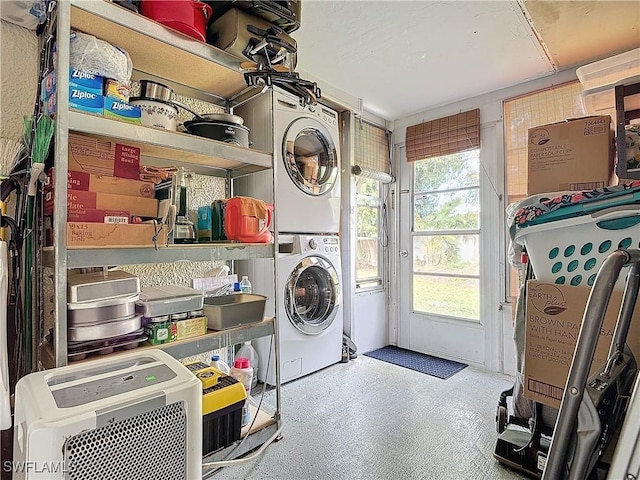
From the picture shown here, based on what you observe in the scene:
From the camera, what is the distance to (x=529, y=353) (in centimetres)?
143

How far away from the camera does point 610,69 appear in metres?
2.00

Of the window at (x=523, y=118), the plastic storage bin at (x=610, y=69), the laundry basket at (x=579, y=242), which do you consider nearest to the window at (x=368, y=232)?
the window at (x=523, y=118)

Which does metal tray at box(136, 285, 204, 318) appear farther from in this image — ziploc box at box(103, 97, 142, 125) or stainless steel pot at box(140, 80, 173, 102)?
stainless steel pot at box(140, 80, 173, 102)

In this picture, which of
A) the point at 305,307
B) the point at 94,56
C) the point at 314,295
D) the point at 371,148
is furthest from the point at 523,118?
the point at 94,56

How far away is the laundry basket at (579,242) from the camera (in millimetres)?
1259

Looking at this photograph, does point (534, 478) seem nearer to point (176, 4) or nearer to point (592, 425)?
point (592, 425)

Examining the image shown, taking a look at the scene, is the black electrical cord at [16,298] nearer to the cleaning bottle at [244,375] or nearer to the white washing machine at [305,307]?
the cleaning bottle at [244,375]

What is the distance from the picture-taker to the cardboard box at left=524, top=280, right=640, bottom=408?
1313mm

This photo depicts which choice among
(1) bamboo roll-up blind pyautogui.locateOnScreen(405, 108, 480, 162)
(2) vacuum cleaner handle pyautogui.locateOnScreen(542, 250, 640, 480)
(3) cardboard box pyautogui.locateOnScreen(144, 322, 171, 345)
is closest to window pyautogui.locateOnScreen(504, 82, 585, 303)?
(1) bamboo roll-up blind pyautogui.locateOnScreen(405, 108, 480, 162)

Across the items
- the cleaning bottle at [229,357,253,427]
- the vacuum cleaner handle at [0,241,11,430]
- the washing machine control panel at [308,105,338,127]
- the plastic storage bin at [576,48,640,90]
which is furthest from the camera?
the washing machine control panel at [308,105,338,127]

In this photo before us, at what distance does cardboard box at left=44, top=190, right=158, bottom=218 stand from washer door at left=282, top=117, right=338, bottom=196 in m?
1.20

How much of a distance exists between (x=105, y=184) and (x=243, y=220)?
581 mm

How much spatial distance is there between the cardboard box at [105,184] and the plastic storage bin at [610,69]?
2.40 meters

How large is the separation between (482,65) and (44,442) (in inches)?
117
